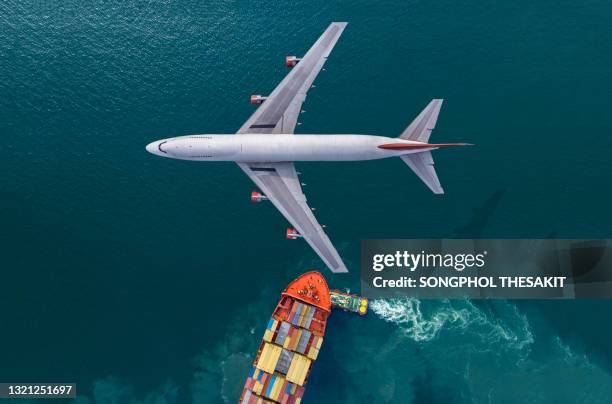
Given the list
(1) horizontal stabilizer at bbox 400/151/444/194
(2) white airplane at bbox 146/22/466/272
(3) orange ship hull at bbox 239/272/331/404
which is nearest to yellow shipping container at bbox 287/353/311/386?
(3) orange ship hull at bbox 239/272/331/404

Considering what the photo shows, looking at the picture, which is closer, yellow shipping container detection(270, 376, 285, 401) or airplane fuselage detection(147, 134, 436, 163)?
airplane fuselage detection(147, 134, 436, 163)

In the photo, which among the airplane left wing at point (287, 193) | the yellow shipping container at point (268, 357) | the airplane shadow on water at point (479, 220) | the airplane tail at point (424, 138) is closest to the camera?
the airplane tail at point (424, 138)

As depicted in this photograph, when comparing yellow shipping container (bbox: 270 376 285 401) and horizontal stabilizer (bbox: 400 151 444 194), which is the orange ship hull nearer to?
yellow shipping container (bbox: 270 376 285 401)

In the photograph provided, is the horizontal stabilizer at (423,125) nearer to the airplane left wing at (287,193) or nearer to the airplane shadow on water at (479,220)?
the airplane left wing at (287,193)

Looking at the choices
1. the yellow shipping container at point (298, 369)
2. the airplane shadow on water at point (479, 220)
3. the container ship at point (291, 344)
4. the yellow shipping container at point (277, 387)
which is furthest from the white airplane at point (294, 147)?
the yellow shipping container at point (277, 387)

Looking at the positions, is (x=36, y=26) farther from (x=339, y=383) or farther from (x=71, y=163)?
(x=339, y=383)

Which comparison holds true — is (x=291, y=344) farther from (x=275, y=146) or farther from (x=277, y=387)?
(x=275, y=146)
